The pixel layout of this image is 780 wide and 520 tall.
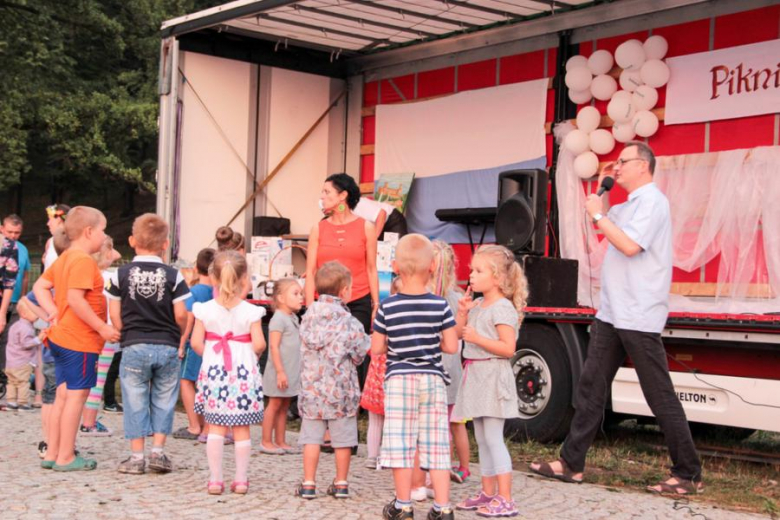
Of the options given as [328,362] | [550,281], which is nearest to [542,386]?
[550,281]

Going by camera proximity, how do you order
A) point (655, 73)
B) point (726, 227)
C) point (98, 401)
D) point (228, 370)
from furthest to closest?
1. point (655, 73)
2. point (726, 227)
3. point (98, 401)
4. point (228, 370)

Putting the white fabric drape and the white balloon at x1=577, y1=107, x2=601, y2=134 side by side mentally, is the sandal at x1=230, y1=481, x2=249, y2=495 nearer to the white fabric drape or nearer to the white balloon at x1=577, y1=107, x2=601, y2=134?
the white fabric drape

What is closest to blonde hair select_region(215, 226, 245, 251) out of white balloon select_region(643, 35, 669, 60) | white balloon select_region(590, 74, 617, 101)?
white balloon select_region(590, 74, 617, 101)

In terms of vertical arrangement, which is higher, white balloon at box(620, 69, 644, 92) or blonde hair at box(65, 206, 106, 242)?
white balloon at box(620, 69, 644, 92)

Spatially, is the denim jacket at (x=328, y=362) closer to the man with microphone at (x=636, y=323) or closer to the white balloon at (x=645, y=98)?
the man with microphone at (x=636, y=323)

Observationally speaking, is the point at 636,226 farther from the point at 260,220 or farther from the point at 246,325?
the point at 260,220

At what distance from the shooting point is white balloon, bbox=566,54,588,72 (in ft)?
33.7

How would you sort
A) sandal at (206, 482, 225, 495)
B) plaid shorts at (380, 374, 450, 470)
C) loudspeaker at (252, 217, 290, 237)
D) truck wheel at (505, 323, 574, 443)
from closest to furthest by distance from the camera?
plaid shorts at (380, 374, 450, 470) → sandal at (206, 482, 225, 495) → truck wheel at (505, 323, 574, 443) → loudspeaker at (252, 217, 290, 237)

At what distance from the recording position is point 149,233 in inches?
237

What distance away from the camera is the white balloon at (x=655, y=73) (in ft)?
31.4

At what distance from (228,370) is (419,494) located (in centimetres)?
116

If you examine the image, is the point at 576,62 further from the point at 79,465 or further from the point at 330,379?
the point at 79,465

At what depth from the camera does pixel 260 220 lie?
479 inches

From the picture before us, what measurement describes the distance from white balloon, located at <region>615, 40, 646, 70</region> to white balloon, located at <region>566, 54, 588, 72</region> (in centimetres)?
46
